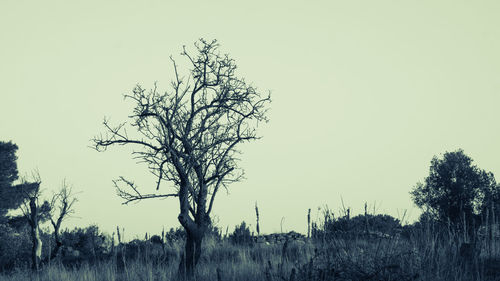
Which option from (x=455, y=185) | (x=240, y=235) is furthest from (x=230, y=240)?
(x=455, y=185)

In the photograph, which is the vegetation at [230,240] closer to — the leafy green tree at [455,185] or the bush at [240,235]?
the bush at [240,235]

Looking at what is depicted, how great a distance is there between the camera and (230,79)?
13.0m

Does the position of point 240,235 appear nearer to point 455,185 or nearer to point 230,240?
point 230,240

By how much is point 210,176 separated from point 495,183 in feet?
84.4

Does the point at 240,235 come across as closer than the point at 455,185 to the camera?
Yes

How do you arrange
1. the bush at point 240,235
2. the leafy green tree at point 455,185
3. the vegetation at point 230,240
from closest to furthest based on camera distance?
the vegetation at point 230,240 → the bush at point 240,235 → the leafy green tree at point 455,185

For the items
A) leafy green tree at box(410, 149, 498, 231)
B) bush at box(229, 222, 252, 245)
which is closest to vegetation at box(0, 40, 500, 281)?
bush at box(229, 222, 252, 245)

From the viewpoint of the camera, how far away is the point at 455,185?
31.3 metres

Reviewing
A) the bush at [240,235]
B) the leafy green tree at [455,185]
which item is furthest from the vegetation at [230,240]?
the leafy green tree at [455,185]

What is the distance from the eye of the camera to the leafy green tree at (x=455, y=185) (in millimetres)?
31172

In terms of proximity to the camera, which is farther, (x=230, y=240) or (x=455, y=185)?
(x=455, y=185)

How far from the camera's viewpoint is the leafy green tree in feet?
102

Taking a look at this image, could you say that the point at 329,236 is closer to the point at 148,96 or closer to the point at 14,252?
the point at 148,96

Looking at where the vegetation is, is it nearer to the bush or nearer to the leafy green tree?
the bush
